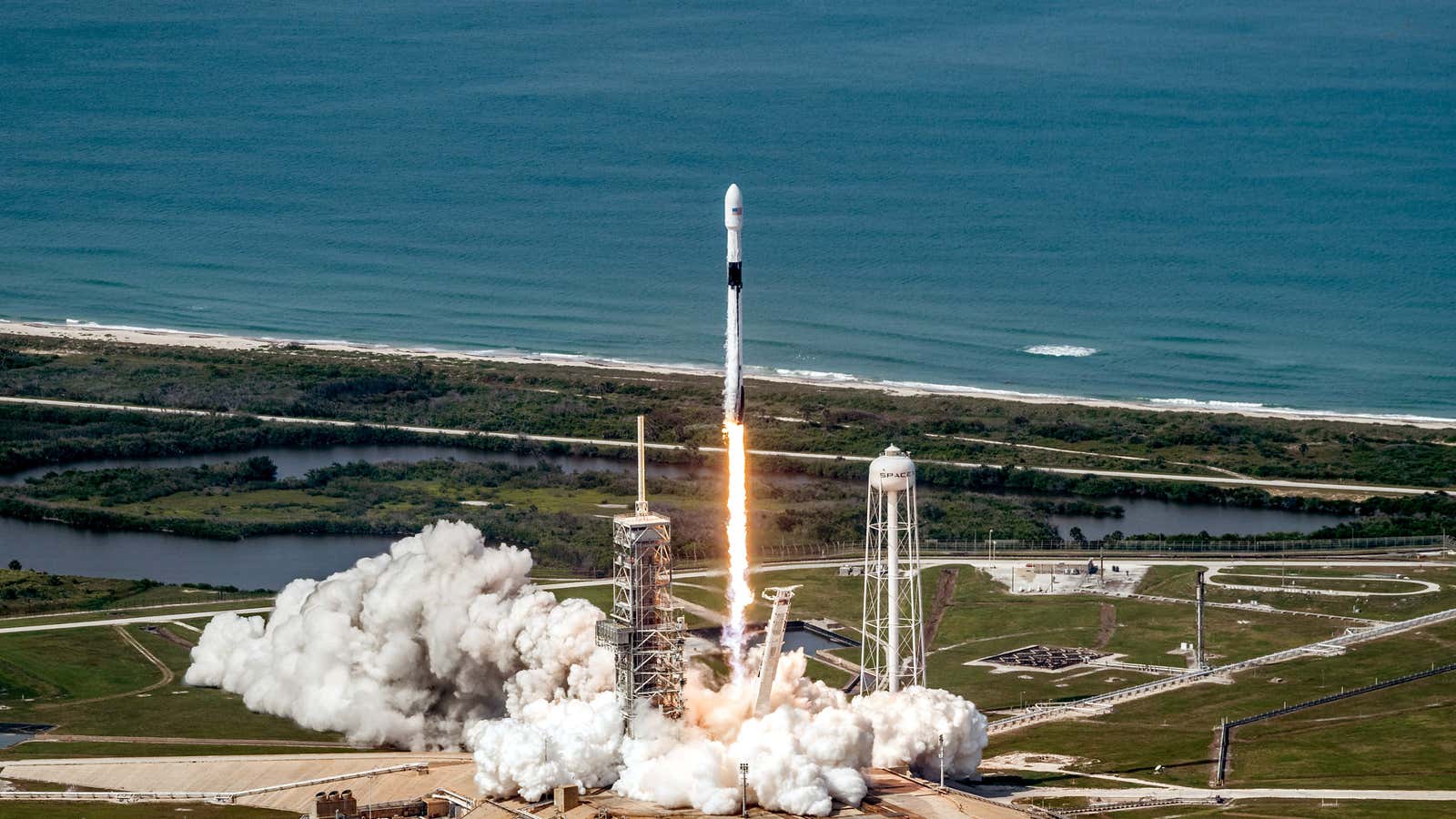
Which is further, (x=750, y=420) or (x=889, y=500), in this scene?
(x=750, y=420)

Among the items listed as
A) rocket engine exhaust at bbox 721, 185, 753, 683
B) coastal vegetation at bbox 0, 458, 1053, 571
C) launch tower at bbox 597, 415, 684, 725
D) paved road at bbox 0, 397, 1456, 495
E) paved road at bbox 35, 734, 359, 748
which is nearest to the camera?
rocket engine exhaust at bbox 721, 185, 753, 683

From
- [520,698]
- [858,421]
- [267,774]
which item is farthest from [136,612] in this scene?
[858,421]

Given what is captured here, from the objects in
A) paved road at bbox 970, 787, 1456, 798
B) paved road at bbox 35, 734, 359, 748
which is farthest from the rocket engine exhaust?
paved road at bbox 35, 734, 359, 748

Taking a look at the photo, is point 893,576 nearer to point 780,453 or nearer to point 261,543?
point 261,543

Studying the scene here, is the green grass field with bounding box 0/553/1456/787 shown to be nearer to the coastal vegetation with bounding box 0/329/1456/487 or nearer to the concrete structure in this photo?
the concrete structure

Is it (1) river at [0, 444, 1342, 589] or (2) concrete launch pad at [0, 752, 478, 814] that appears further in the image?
(1) river at [0, 444, 1342, 589]

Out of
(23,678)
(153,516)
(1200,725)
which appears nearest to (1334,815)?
(1200,725)

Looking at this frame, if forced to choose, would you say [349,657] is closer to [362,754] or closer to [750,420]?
[362,754]

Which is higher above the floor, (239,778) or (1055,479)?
(1055,479)
